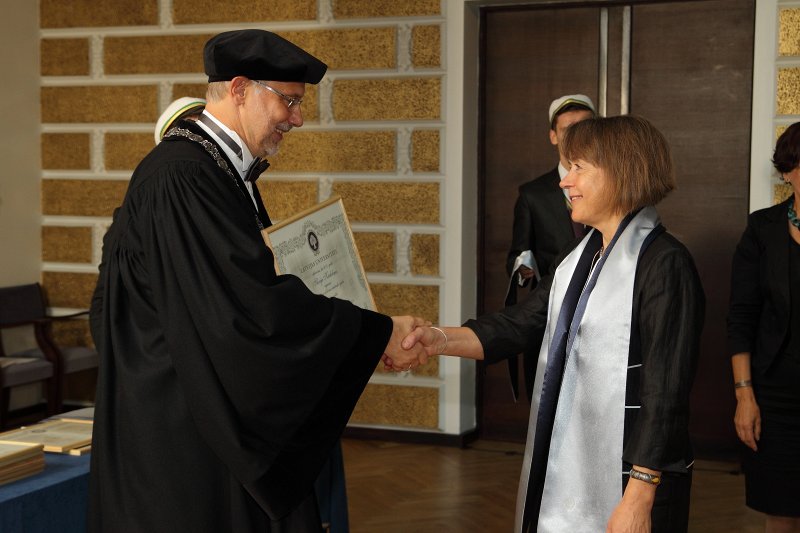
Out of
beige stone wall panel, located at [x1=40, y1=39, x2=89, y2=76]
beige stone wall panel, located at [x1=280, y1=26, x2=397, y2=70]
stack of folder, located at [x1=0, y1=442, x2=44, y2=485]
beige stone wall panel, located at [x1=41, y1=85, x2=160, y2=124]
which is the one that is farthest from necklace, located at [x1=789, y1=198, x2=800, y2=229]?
beige stone wall panel, located at [x1=40, y1=39, x2=89, y2=76]

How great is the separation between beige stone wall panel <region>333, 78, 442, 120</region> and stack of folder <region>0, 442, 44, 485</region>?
4097 mm

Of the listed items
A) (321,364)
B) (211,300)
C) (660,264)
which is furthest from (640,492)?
(211,300)

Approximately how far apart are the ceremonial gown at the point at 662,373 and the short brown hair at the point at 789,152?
5.30 feet

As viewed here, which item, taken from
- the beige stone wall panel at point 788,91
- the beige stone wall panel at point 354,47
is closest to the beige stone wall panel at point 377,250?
the beige stone wall panel at point 354,47

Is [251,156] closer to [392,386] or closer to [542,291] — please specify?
[542,291]

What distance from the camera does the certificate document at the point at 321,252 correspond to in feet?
9.16

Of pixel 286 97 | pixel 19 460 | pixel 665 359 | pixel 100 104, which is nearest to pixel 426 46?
A: pixel 100 104

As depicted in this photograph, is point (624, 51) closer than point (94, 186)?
Yes

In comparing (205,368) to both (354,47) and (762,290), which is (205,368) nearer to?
(762,290)

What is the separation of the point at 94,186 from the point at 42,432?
4309mm

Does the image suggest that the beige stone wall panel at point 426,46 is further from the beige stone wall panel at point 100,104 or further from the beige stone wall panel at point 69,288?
the beige stone wall panel at point 69,288

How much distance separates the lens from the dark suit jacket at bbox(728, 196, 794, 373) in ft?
12.8

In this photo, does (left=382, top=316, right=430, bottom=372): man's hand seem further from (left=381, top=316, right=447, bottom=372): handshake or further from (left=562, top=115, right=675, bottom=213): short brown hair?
(left=562, top=115, right=675, bottom=213): short brown hair

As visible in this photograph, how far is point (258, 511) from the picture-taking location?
8.39ft
